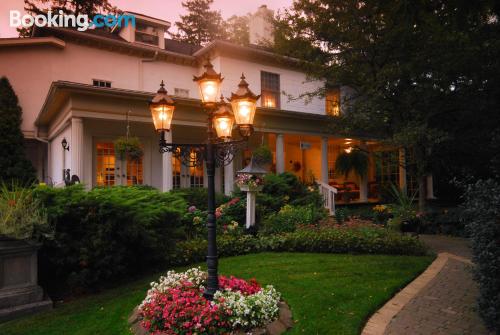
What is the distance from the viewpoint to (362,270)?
6426 millimetres

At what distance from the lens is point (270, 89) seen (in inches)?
647

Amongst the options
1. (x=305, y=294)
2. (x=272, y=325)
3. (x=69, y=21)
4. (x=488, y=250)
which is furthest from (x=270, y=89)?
(x=69, y=21)

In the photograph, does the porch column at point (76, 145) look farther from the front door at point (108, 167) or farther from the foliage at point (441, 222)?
the foliage at point (441, 222)

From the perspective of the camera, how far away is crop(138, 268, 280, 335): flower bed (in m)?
3.94

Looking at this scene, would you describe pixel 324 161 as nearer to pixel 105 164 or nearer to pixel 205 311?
pixel 105 164

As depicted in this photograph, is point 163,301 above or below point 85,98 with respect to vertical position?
below

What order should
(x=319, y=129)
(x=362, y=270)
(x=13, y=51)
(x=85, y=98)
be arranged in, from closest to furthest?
1. (x=362, y=270)
2. (x=85, y=98)
3. (x=13, y=51)
4. (x=319, y=129)

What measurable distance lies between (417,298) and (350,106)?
30.1ft

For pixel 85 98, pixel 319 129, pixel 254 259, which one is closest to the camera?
pixel 254 259

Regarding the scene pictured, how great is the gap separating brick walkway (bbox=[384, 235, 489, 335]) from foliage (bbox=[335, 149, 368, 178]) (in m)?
10.0

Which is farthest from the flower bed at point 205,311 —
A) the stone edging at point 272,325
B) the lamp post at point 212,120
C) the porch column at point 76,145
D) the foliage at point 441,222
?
the foliage at point 441,222

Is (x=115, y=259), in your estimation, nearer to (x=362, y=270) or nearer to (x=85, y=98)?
(x=362, y=270)

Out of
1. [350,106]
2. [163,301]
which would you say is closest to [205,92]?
[163,301]

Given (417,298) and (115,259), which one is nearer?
(417,298)
